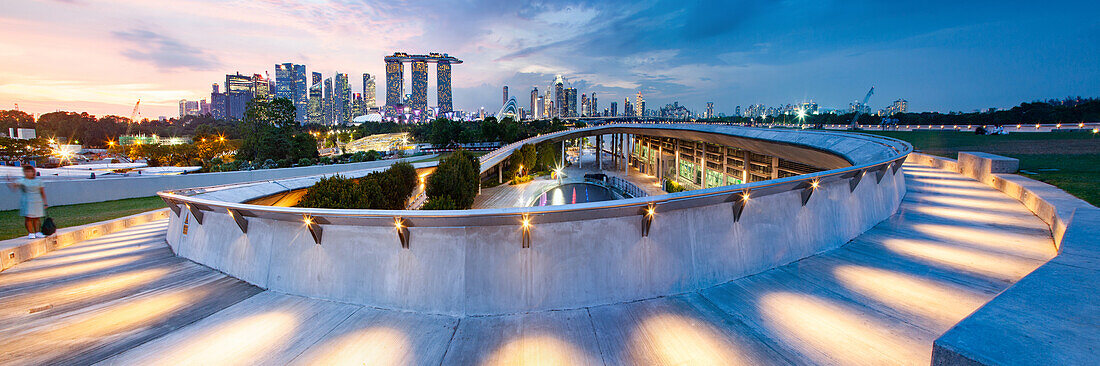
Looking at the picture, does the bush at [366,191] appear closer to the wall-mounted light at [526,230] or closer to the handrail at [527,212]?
the handrail at [527,212]

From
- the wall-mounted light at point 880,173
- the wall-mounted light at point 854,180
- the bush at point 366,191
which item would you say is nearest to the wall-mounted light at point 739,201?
the wall-mounted light at point 854,180

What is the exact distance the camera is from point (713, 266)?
6.13 m

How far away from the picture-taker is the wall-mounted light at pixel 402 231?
17.9ft

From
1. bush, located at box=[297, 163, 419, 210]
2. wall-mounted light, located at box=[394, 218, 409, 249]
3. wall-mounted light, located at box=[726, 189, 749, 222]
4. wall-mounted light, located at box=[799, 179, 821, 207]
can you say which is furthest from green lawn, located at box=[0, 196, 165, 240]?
wall-mounted light, located at box=[799, 179, 821, 207]

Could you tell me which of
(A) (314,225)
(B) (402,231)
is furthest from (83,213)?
(B) (402,231)

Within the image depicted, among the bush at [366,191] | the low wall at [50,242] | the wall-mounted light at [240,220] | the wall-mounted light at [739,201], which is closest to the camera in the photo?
the wall-mounted light at [739,201]

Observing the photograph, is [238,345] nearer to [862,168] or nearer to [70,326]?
[70,326]

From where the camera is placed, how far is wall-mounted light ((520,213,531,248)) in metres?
5.38

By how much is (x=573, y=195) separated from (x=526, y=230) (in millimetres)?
35601

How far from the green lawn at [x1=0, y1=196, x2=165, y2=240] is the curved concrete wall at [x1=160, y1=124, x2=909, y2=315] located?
11.9 meters

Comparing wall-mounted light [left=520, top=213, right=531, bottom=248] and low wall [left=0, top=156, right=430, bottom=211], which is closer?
wall-mounted light [left=520, top=213, right=531, bottom=248]

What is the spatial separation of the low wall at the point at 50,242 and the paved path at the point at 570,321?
4.39ft

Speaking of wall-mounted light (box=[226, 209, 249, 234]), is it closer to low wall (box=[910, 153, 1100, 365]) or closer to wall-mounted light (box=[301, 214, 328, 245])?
wall-mounted light (box=[301, 214, 328, 245])

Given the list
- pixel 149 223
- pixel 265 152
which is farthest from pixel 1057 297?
pixel 265 152
